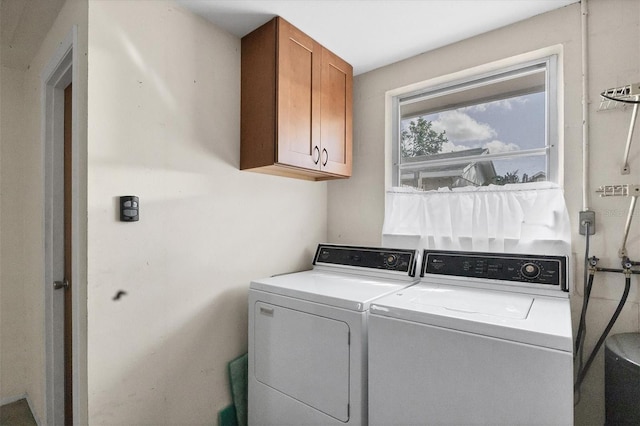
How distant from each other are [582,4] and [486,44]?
1.47 ft

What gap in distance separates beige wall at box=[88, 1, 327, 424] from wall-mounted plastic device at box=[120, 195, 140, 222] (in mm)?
37

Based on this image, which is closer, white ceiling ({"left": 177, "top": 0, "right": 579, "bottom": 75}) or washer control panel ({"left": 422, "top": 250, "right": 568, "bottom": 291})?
washer control panel ({"left": 422, "top": 250, "right": 568, "bottom": 291})

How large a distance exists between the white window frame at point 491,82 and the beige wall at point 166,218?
1.04m

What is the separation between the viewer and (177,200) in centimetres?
164

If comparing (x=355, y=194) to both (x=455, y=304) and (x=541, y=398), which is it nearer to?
(x=455, y=304)

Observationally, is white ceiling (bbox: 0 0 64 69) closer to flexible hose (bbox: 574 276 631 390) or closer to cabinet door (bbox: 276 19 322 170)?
cabinet door (bbox: 276 19 322 170)

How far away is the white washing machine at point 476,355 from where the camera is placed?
99 cm

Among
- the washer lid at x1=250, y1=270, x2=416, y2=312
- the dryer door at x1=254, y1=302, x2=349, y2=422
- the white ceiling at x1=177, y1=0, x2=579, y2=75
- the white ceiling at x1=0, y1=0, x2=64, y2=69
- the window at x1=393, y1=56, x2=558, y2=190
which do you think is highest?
the white ceiling at x1=0, y1=0, x2=64, y2=69

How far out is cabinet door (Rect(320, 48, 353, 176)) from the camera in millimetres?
2070

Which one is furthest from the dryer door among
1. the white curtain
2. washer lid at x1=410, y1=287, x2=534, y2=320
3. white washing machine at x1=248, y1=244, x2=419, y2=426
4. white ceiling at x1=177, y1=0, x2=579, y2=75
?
white ceiling at x1=177, y1=0, x2=579, y2=75

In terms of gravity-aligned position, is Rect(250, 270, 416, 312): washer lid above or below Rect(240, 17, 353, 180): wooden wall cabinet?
below

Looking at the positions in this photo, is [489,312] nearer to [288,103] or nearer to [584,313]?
[584,313]

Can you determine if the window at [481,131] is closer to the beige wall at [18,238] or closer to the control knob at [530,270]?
the control knob at [530,270]

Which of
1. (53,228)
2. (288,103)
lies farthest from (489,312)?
(53,228)
